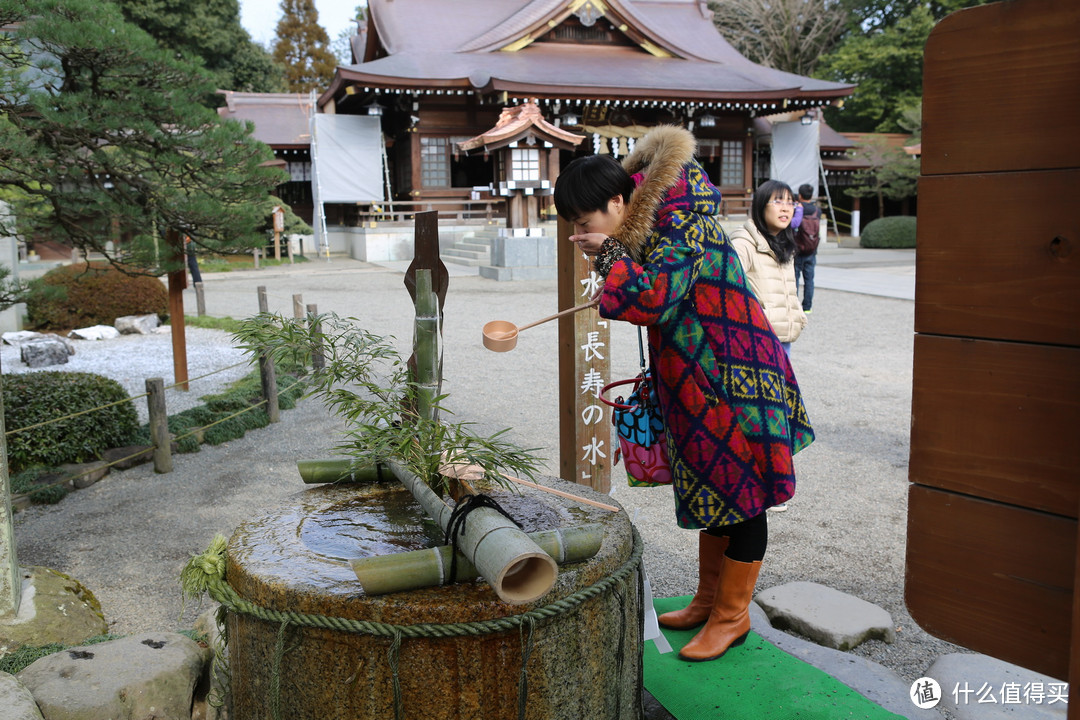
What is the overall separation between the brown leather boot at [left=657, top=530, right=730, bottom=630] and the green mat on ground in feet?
0.32

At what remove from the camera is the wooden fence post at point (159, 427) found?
5016mm

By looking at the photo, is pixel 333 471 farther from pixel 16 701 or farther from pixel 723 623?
pixel 723 623

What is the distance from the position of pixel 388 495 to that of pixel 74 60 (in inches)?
130

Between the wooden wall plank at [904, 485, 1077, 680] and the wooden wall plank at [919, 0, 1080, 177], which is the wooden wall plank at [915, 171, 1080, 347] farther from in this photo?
the wooden wall plank at [904, 485, 1077, 680]

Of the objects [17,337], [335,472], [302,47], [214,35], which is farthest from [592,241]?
[302,47]

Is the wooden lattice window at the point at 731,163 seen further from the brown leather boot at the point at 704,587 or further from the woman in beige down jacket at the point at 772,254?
the brown leather boot at the point at 704,587

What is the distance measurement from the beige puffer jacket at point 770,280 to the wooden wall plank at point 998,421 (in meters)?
2.86

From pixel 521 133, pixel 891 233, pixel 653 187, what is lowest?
pixel 891 233

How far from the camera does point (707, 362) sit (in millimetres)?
2193

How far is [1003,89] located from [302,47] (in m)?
37.9

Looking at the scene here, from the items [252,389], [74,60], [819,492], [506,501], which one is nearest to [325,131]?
[252,389]

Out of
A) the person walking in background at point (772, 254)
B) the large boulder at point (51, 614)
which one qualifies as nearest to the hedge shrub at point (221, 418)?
the large boulder at point (51, 614)

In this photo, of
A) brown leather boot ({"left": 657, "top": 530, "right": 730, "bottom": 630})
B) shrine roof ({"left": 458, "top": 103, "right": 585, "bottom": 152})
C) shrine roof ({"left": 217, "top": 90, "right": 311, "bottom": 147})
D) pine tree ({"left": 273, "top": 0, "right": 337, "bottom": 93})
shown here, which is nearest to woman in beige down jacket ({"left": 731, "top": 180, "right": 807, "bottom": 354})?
brown leather boot ({"left": 657, "top": 530, "right": 730, "bottom": 630})

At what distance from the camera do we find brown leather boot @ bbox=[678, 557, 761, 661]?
98.7 inches
